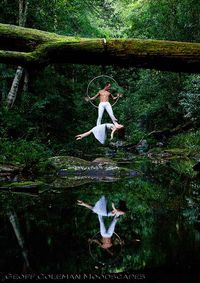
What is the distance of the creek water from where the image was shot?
12.6 feet

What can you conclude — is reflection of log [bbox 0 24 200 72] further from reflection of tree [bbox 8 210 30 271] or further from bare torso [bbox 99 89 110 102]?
bare torso [bbox 99 89 110 102]

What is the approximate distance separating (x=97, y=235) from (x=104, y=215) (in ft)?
4.00

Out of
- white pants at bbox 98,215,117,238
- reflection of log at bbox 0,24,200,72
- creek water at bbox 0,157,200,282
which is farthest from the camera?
white pants at bbox 98,215,117,238

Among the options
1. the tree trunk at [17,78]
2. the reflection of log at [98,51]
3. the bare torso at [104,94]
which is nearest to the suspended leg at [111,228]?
the reflection of log at [98,51]

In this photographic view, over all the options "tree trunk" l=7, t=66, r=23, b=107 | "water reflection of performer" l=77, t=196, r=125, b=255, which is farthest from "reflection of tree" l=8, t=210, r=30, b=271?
"tree trunk" l=7, t=66, r=23, b=107

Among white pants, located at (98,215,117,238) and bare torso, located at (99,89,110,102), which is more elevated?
bare torso, located at (99,89,110,102)

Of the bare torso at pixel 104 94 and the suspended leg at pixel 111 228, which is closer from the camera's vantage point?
the suspended leg at pixel 111 228

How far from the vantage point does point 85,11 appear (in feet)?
71.6

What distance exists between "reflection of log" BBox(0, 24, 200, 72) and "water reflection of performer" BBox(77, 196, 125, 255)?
7.07 ft

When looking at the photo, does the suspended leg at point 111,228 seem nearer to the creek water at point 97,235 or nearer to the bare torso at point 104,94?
the creek water at point 97,235

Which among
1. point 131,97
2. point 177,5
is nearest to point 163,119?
point 131,97

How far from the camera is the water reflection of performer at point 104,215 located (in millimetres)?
4684

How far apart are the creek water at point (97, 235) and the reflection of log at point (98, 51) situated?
2.13 meters

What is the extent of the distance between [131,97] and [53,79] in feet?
40.6
